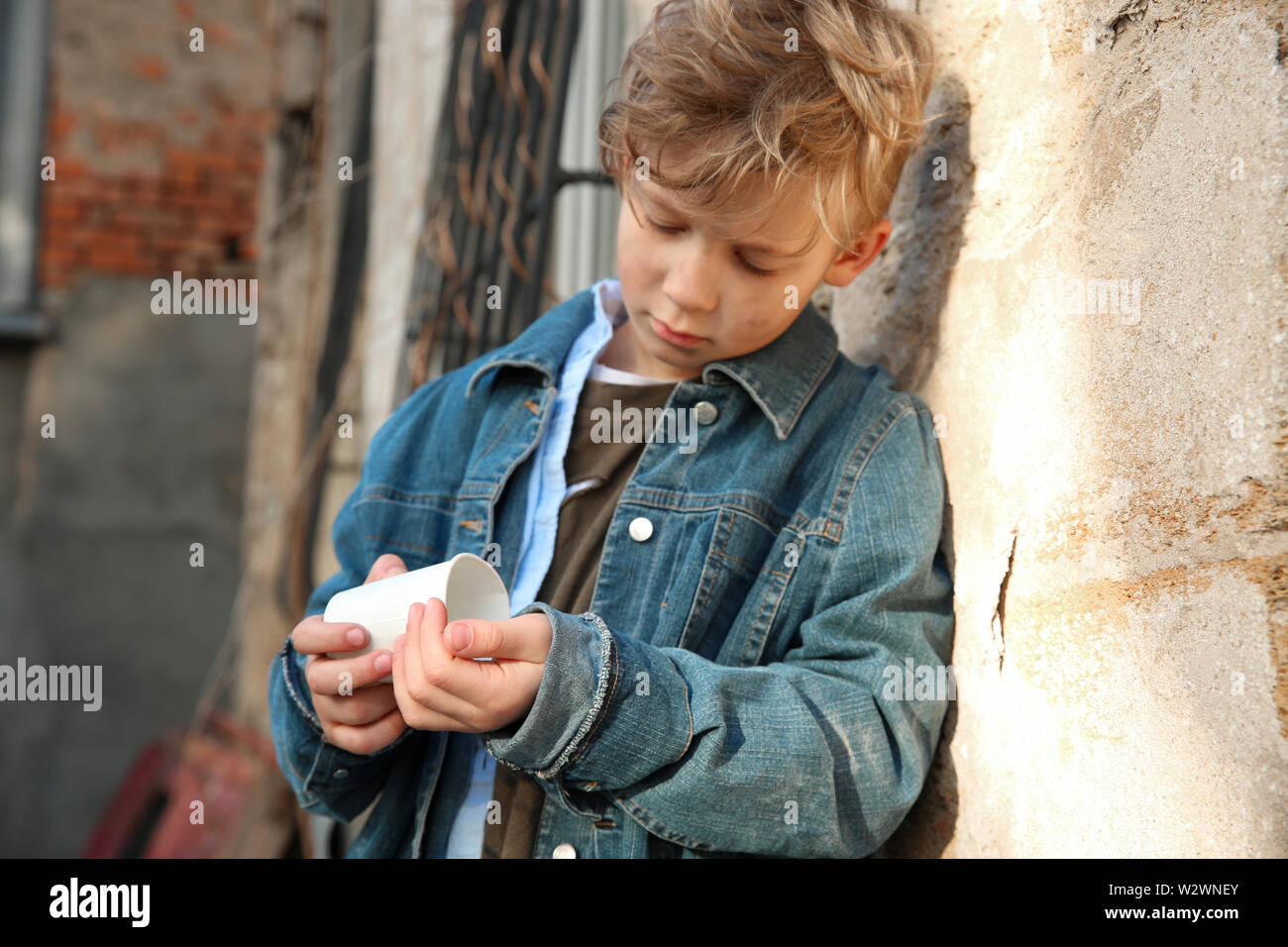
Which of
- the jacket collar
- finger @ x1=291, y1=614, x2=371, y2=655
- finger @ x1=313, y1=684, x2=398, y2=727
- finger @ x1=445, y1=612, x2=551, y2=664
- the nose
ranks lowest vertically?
finger @ x1=313, y1=684, x2=398, y2=727

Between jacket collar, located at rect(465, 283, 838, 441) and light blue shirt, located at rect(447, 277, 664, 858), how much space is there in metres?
0.03

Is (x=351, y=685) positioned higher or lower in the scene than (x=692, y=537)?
lower

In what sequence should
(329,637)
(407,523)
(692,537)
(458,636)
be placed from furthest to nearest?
(407,523) → (692,537) → (329,637) → (458,636)

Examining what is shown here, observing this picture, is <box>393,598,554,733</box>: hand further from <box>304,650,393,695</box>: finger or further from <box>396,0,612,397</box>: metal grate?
<box>396,0,612,397</box>: metal grate

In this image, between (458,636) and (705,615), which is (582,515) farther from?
(458,636)

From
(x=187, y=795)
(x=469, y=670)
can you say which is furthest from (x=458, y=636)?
(x=187, y=795)

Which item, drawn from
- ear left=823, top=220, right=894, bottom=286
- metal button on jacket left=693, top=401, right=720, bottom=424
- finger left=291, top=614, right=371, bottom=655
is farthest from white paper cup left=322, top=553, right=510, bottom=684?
ear left=823, top=220, right=894, bottom=286

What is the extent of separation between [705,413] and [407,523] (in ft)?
1.31

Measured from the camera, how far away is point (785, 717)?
3.63 feet

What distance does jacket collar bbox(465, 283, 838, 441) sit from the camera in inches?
51.6

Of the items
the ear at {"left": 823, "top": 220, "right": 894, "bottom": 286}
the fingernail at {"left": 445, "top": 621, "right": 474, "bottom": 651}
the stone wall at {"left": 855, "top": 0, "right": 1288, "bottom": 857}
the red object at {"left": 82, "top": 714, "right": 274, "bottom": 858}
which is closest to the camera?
the stone wall at {"left": 855, "top": 0, "right": 1288, "bottom": 857}

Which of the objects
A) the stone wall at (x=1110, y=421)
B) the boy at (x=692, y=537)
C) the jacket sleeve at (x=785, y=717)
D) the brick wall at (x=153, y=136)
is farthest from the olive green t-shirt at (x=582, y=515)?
the brick wall at (x=153, y=136)

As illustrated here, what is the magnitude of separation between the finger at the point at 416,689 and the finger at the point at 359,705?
155 millimetres

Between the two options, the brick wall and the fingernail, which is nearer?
the fingernail
